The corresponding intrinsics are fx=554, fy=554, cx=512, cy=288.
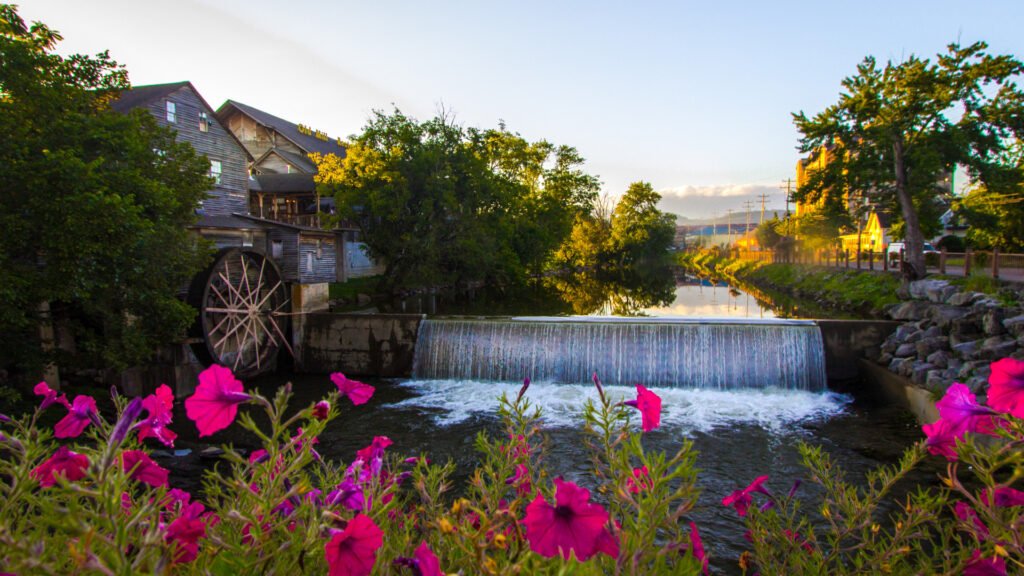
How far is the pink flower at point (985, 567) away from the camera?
1.74 meters

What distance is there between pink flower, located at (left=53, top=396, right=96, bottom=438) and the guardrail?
20.7 meters

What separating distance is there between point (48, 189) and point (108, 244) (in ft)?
4.33

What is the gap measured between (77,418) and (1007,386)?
11.0ft

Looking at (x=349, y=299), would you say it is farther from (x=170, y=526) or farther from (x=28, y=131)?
(x=170, y=526)

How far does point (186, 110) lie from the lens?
23188 mm

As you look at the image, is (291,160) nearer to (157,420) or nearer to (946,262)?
(946,262)

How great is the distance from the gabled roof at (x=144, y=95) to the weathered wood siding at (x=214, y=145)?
0.18 metres

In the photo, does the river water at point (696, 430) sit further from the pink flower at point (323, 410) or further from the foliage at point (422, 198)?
the foliage at point (422, 198)

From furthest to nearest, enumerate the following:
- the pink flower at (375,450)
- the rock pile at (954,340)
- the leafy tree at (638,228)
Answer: the leafy tree at (638,228) → the rock pile at (954,340) → the pink flower at (375,450)

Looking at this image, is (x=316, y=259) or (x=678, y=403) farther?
(x=316, y=259)

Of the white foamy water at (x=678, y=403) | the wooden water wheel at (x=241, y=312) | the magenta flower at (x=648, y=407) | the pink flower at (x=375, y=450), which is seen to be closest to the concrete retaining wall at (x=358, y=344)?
the wooden water wheel at (x=241, y=312)

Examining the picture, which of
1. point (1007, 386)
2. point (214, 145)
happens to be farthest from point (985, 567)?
point (214, 145)

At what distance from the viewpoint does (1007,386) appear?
173 centimetres

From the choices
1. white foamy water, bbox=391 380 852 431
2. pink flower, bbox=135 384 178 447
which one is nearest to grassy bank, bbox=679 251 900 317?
white foamy water, bbox=391 380 852 431
